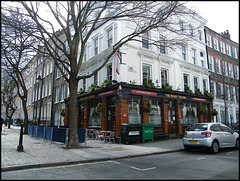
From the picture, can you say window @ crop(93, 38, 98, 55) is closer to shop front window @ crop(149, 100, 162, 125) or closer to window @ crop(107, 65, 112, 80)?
window @ crop(107, 65, 112, 80)

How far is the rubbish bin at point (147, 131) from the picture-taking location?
13234 mm

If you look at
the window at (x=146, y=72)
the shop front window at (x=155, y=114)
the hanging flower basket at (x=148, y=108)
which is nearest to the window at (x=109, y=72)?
the window at (x=146, y=72)

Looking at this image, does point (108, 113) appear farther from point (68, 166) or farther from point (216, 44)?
point (216, 44)

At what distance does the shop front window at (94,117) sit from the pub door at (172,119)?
21.1 feet

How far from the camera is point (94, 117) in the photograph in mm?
16844

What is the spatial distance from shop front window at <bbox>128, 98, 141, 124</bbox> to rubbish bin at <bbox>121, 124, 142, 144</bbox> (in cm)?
115

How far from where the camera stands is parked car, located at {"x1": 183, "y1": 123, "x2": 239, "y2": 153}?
830cm

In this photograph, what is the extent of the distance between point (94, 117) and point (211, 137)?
10820mm

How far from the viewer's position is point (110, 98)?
49.1ft

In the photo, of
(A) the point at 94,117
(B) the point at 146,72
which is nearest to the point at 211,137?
(B) the point at 146,72

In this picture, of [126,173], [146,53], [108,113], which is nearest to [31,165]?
[126,173]

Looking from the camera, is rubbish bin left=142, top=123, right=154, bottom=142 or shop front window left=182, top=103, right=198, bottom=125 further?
shop front window left=182, top=103, right=198, bottom=125

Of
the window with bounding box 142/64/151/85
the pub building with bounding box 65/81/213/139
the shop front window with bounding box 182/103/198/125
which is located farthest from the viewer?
the shop front window with bounding box 182/103/198/125

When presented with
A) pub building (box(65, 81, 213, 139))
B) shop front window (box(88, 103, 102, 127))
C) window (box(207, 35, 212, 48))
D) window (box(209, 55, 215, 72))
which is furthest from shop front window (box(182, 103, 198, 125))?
window (box(207, 35, 212, 48))
